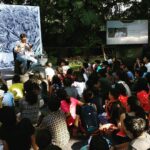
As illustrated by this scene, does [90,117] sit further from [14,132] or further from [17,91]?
[17,91]

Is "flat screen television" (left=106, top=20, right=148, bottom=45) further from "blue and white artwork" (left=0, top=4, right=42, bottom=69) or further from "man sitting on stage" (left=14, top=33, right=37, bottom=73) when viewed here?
"man sitting on stage" (left=14, top=33, right=37, bottom=73)

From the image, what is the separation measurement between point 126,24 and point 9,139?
17.0 metres

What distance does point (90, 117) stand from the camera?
7.61m

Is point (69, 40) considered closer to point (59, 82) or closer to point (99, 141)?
point (59, 82)

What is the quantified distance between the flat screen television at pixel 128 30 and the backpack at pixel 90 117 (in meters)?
14.4

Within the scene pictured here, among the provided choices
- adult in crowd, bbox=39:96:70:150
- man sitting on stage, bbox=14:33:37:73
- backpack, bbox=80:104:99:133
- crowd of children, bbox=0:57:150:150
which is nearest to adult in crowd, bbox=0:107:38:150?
crowd of children, bbox=0:57:150:150

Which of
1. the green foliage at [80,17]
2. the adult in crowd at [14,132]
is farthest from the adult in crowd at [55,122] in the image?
the green foliage at [80,17]

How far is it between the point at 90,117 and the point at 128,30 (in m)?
14.7

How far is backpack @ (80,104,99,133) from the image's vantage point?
7602 millimetres

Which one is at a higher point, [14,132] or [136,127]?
[136,127]

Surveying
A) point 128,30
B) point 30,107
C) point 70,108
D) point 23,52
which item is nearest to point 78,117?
point 70,108

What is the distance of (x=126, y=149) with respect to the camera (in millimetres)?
5383

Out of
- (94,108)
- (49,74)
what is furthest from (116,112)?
(49,74)

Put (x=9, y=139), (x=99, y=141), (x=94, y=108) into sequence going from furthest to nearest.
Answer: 1. (x=94, y=108)
2. (x=9, y=139)
3. (x=99, y=141)
